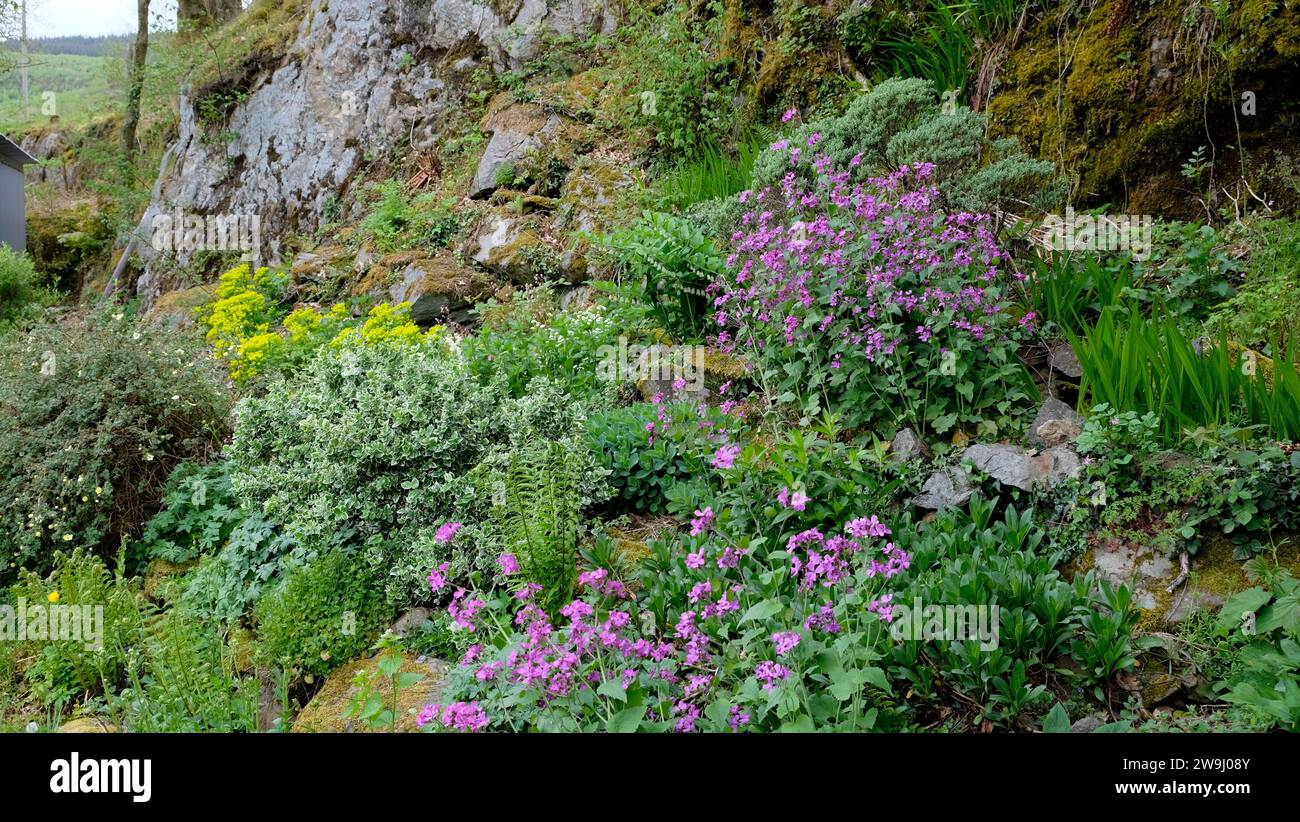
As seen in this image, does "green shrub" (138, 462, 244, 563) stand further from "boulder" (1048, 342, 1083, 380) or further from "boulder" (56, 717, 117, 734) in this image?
"boulder" (1048, 342, 1083, 380)

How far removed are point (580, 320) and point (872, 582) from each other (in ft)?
11.0

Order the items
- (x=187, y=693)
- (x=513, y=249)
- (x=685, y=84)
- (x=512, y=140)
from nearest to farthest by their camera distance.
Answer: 1. (x=187, y=693)
2. (x=685, y=84)
3. (x=513, y=249)
4. (x=512, y=140)

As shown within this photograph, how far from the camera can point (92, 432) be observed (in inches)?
215

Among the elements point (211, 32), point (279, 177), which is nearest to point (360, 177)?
point (279, 177)

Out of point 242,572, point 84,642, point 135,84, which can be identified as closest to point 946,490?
point 242,572

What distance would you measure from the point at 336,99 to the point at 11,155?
413 inches

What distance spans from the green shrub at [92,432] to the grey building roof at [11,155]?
14.8 m

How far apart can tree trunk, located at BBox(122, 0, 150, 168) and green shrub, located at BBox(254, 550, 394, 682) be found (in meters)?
19.0

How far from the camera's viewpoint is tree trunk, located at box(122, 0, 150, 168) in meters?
18.4

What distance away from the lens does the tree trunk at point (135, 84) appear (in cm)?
1844

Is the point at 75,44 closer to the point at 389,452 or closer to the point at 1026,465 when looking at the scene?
the point at 389,452

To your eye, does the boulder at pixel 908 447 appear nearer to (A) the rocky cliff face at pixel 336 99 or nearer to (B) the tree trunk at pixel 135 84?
(A) the rocky cliff face at pixel 336 99

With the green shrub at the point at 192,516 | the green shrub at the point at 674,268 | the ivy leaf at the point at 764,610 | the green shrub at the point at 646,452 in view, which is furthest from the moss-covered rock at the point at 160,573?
the ivy leaf at the point at 764,610

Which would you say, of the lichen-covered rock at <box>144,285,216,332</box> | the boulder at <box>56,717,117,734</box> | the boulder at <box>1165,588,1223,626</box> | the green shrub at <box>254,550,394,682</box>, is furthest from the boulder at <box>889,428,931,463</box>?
the lichen-covered rock at <box>144,285,216,332</box>
